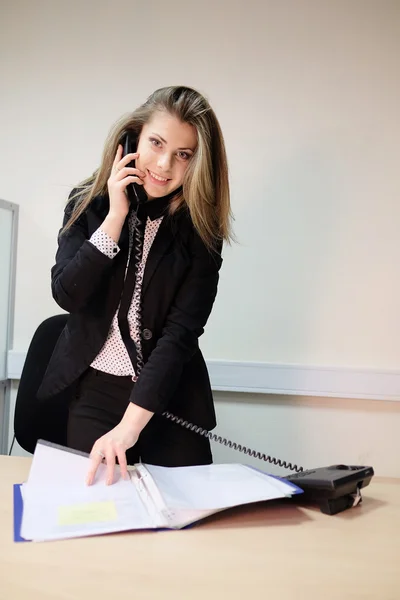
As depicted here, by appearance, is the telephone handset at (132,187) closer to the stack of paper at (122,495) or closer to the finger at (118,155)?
the finger at (118,155)

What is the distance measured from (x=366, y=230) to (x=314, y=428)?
759mm

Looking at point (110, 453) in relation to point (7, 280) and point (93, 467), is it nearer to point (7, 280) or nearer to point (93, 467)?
point (93, 467)

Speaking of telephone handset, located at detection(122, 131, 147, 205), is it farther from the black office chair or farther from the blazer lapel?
the black office chair

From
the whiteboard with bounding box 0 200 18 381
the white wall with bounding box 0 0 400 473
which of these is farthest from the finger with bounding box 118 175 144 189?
the whiteboard with bounding box 0 200 18 381

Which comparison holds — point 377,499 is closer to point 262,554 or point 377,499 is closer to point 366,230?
point 262,554

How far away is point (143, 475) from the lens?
0.95m

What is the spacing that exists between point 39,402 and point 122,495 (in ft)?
2.54

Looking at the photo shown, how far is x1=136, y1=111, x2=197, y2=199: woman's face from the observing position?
121cm

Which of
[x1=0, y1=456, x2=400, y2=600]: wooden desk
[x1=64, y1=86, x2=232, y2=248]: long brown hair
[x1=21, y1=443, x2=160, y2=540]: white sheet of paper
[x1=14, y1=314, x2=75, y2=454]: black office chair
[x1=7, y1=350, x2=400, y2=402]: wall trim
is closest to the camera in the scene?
[x1=0, y1=456, x2=400, y2=600]: wooden desk

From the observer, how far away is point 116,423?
1.25 metres

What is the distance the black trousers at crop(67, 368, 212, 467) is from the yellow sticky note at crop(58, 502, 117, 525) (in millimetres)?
400

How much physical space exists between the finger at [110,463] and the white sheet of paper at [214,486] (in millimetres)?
75

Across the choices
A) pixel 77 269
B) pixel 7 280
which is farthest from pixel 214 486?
pixel 7 280

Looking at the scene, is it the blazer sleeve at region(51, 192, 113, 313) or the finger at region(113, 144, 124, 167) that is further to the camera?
the finger at region(113, 144, 124, 167)
